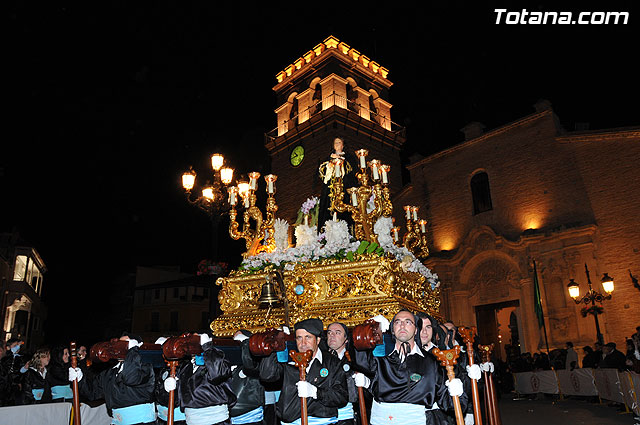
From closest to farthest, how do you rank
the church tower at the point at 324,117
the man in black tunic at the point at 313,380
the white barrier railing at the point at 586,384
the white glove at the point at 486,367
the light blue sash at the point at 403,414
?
the light blue sash at the point at 403,414
the man in black tunic at the point at 313,380
the white glove at the point at 486,367
the white barrier railing at the point at 586,384
the church tower at the point at 324,117

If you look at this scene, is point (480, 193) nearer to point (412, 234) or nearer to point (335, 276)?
point (412, 234)

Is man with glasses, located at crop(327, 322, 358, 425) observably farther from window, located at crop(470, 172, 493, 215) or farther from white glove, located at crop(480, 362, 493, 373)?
window, located at crop(470, 172, 493, 215)

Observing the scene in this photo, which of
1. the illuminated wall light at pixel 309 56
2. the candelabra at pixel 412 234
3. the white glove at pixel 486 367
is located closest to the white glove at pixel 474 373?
the white glove at pixel 486 367

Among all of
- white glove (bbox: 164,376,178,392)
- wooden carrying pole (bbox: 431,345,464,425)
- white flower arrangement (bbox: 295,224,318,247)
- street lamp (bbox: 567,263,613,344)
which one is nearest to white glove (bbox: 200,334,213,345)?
white glove (bbox: 164,376,178,392)

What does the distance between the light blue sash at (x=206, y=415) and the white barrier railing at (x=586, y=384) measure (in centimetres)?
776

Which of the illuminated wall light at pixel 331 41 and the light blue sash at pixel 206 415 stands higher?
the illuminated wall light at pixel 331 41

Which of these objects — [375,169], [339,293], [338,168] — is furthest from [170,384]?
[375,169]

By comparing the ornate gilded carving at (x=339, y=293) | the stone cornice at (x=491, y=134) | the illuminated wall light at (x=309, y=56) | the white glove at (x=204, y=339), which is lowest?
the white glove at (x=204, y=339)

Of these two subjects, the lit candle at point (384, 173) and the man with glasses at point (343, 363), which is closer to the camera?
the man with glasses at point (343, 363)

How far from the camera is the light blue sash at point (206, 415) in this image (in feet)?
15.4

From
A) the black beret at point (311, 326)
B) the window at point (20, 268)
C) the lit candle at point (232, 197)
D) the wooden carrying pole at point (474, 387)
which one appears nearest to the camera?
the wooden carrying pole at point (474, 387)

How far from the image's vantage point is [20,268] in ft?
120

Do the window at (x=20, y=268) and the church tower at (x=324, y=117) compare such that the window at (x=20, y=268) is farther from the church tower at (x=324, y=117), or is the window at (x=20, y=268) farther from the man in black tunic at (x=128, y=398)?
the man in black tunic at (x=128, y=398)

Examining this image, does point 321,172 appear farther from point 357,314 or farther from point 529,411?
point 529,411
